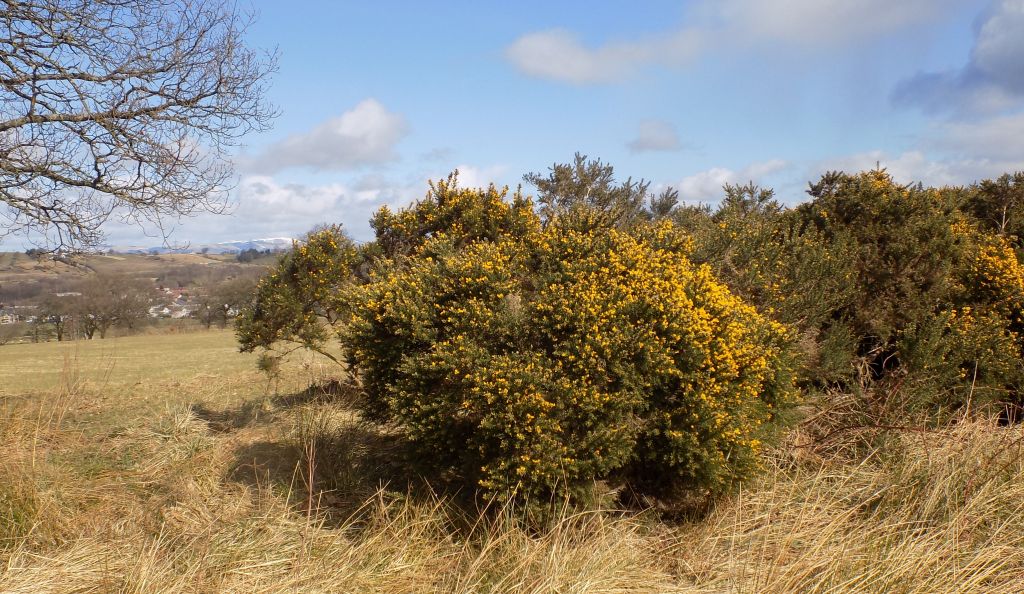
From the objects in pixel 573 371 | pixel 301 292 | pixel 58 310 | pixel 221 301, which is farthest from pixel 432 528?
pixel 221 301

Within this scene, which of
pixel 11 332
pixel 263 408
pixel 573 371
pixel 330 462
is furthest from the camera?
pixel 11 332

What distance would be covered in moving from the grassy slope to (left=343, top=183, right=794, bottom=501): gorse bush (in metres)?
0.39

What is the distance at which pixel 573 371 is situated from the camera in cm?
437

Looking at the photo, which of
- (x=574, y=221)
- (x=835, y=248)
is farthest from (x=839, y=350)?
(x=574, y=221)

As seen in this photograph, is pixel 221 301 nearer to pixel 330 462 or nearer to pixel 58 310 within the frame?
pixel 58 310

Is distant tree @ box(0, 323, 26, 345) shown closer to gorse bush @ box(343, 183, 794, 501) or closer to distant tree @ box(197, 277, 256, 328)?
distant tree @ box(197, 277, 256, 328)

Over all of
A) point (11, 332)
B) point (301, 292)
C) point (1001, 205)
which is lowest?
point (11, 332)

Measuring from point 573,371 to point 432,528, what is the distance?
1609mm

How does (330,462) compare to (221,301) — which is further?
(221,301)

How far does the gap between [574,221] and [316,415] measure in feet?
12.9

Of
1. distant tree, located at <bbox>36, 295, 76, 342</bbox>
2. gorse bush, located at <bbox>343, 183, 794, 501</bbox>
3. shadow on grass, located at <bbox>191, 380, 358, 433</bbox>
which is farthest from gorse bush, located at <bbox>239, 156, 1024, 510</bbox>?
distant tree, located at <bbox>36, 295, 76, 342</bbox>

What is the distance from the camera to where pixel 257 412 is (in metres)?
8.92

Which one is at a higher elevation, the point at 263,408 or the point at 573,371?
the point at 573,371

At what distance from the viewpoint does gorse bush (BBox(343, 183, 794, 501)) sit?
4238mm
